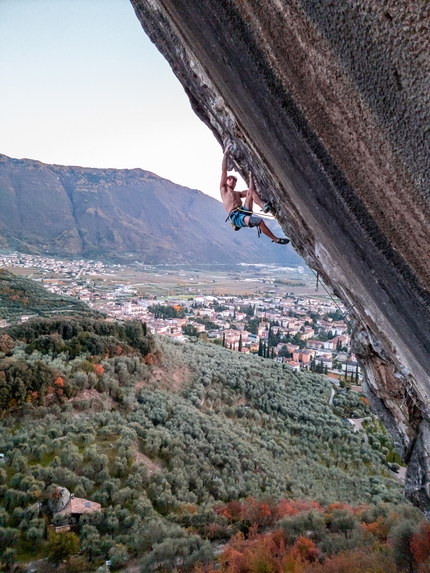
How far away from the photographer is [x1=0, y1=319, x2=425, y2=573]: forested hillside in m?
8.95

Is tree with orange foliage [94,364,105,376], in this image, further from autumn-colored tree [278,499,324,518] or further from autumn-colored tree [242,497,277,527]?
autumn-colored tree [278,499,324,518]

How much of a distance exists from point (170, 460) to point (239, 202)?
11.7 metres

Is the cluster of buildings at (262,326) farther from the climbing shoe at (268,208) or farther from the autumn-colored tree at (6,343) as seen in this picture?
the climbing shoe at (268,208)

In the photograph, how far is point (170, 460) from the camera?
42.5ft

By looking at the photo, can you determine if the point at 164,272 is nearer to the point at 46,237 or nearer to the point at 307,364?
the point at 46,237

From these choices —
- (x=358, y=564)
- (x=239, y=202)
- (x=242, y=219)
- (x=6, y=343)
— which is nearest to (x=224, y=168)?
(x=239, y=202)

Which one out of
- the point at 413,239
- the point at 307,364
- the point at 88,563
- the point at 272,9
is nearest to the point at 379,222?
the point at 413,239

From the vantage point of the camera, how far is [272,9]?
6.15 feet

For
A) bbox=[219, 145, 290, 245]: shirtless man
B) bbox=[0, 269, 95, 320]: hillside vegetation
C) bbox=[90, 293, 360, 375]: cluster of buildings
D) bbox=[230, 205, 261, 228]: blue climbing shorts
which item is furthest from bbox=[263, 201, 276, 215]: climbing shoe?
bbox=[0, 269, 95, 320]: hillside vegetation

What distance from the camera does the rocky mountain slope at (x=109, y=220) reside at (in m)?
108

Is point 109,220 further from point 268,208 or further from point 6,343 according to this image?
point 268,208

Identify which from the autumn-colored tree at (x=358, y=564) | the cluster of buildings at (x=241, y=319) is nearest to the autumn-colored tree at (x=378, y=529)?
the autumn-colored tree at (x=358, y=564)

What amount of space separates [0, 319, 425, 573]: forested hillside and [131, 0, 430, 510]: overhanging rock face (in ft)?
24.8

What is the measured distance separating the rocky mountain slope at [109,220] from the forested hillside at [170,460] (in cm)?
8378
